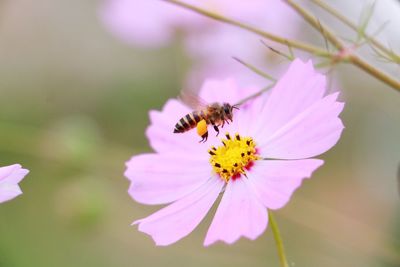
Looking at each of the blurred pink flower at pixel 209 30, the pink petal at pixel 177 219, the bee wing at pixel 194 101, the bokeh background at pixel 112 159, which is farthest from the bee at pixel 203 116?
the blurred pink flower at pixel 209 30

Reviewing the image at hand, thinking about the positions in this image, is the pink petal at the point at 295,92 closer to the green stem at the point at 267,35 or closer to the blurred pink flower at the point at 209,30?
the green stem at the point at 267,35

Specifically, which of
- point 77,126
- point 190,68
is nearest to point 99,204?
point 77,126

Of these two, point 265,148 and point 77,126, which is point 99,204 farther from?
point 265,148

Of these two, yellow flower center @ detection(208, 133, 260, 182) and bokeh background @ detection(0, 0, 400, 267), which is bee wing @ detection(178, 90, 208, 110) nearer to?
yellow flower center @ detection(208, 133, 260, 182)

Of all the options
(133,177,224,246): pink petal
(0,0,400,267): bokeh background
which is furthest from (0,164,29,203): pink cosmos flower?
(0,0,400,267): bokeh background

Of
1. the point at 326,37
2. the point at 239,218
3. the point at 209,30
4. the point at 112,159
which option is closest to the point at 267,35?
the point at 326,37

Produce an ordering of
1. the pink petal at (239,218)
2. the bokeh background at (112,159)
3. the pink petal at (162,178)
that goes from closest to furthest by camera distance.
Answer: the pink petal at (239,218)
the pink petal at (162,178)
the bokeh background at (112,159)

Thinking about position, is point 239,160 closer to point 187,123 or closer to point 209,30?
point 187,123
